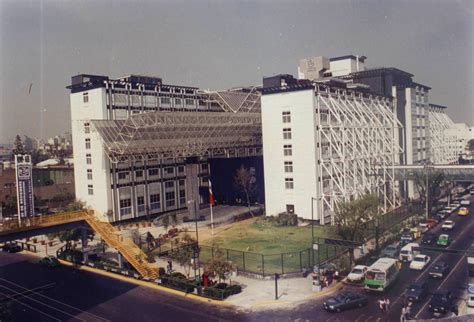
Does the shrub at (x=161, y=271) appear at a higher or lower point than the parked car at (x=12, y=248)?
higher

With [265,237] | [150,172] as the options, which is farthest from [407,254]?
[150,172]

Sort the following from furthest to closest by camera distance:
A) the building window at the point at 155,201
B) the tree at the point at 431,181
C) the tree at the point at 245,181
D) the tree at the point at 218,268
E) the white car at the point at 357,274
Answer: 1. the tree at the point at 245,181
2. the building window at the point at 155,201
3. the tree at the point at 431,181
4. the white car at the point at 357,274
5. the tree at the point at 218,268

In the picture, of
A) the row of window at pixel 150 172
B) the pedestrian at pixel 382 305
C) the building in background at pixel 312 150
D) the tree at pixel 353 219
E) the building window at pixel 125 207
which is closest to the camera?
the pedestrian at pixel 382 305

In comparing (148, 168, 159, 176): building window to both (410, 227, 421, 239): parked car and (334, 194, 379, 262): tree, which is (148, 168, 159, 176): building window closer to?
(334, 194, 379, 262): tree

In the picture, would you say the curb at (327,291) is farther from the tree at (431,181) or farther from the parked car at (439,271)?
the tree at (431,181)

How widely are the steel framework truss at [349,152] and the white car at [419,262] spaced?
51.8 ft

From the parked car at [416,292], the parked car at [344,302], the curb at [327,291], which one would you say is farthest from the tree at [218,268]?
the parked car at [416,292]

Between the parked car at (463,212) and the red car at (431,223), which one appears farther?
the parked car at (463,212)

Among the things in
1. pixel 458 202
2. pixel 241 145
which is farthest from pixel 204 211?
pixel 458 202

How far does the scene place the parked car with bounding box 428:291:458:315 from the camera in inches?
1002

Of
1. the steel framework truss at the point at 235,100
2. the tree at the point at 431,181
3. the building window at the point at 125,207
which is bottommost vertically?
the building window at the point at 125,207

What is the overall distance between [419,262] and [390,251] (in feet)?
10.3

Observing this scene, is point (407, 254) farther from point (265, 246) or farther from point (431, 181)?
point (431, 181)

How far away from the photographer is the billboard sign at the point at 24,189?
3722 centimetres
